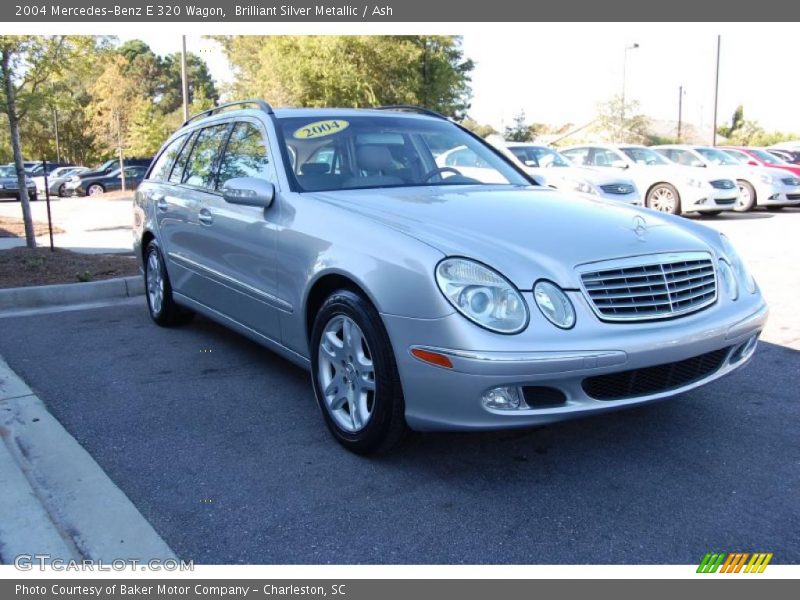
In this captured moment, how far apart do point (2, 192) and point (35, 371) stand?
83.9ft

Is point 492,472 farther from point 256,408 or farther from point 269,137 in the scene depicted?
point 269,137

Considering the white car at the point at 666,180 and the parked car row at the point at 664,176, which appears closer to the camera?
the parked car row at the point at 664,176

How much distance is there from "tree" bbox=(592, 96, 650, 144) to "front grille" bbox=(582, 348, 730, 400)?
1448 inches

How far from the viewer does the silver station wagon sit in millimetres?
2846

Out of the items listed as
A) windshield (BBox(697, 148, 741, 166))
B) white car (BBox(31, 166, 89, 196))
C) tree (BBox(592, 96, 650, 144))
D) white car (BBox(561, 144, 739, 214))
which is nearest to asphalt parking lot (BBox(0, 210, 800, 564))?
white car (BBox(561, 144, 739, 214))

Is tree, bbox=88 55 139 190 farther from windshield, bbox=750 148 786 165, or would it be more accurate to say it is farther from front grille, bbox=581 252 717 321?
front grille, bbox=581 252 717 321

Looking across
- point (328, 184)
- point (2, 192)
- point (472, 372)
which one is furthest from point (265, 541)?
point (2, 192)

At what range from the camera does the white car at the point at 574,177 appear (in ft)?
43.7

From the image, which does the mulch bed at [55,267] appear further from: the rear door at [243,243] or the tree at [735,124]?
the tree at [735,124]

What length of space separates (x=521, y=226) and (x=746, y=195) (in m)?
15.1

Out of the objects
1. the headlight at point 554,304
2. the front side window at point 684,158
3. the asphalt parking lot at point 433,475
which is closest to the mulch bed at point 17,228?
the asphalt parking lot at point 433,475

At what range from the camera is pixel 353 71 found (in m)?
27.4

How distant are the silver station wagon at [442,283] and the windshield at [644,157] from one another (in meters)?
12.0

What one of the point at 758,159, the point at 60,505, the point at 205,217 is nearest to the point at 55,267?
the point at 205,217
